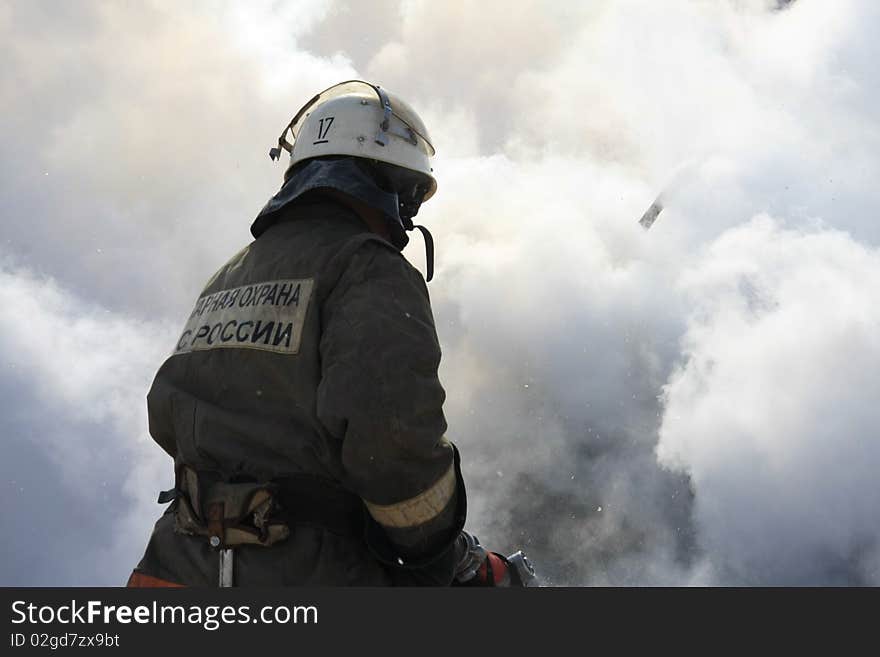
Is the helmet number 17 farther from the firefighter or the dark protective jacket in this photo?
the dark protective jacket

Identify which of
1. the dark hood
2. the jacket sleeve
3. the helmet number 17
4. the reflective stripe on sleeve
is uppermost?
the helmet number 17

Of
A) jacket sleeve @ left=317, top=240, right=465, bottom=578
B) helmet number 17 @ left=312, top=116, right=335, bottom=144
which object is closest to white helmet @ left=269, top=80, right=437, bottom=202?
helmet number 17 @ left=312, top=116, right=335, bottom=144

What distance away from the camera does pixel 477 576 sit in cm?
486

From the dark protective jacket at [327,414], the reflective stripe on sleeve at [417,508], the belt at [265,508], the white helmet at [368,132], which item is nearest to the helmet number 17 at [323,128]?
the white helmet at [368,132]

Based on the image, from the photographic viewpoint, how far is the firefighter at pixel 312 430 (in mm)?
3801

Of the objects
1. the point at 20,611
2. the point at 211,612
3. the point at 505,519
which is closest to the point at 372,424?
the point at 211,612

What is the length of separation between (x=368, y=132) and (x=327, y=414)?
2.09 metres

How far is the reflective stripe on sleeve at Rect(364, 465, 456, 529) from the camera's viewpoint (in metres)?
3.92

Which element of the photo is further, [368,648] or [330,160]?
[330,160]

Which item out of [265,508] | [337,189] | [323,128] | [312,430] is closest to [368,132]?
[323,128]

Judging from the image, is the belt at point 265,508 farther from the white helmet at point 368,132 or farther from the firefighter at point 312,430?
the white helmet at point 368,132

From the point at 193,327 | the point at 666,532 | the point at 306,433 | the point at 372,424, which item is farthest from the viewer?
the point at 666,532

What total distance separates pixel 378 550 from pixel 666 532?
2683 centimetres

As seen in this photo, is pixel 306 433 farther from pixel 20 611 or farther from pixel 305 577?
pixel 20 611
